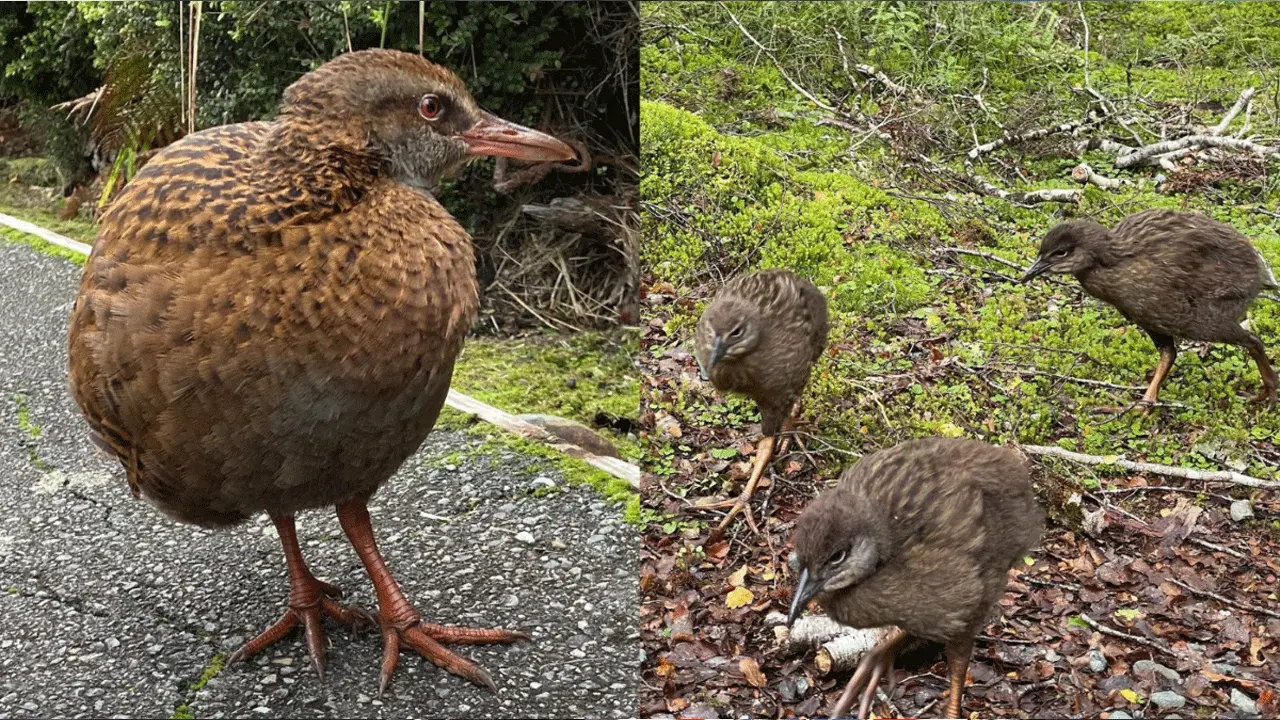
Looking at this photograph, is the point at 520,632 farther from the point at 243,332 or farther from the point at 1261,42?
the point at 1261,42

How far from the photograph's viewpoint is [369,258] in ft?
5.60

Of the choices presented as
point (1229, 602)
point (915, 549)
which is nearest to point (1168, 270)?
point (1229, 602)

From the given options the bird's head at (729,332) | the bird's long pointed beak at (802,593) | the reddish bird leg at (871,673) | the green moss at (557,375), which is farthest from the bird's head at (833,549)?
the green moss at (557,375)

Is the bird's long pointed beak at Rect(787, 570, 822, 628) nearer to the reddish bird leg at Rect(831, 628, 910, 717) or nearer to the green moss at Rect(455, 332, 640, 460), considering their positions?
the reddish bird leg at Rect(831, 628, 910, 717)

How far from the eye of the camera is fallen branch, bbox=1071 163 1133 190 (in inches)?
92.7

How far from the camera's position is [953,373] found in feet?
6.98

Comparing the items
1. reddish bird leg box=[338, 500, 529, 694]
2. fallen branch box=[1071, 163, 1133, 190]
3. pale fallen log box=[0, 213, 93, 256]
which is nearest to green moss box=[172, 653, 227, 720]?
reddish bird leg box=[338, 500, 529, 694]

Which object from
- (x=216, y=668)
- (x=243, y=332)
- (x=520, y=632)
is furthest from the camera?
(x=520, y=632)

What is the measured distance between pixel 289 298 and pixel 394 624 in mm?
718

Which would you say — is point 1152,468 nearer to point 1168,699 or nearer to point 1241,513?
point 1241,513

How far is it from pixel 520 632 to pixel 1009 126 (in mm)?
1521

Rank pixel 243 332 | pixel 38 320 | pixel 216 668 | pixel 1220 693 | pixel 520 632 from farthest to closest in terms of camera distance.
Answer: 1. pixel 38 320
2. pixel 520 632
3. pixel 216 668
4. pixel 1220 693
5. pixel 243 332

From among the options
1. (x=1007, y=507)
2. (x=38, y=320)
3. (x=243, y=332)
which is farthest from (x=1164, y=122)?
(x=38, y=320)

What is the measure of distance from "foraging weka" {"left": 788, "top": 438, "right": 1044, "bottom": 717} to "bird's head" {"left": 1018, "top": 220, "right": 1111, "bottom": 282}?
0.60 meters
